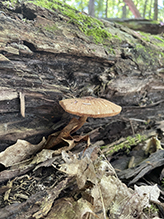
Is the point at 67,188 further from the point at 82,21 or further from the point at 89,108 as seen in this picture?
the point at 82,21

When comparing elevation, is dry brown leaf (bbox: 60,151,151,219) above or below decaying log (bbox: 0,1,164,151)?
below

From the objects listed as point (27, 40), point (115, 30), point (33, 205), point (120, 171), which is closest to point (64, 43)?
point (27, 40)

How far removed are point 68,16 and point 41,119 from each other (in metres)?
1.85

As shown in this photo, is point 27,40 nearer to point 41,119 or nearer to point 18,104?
point 18,104

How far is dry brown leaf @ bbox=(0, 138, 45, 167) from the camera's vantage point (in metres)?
1.90

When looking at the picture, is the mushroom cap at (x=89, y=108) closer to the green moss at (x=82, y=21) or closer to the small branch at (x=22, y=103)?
the small branch at (x=22, y=103)

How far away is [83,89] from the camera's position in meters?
2.70

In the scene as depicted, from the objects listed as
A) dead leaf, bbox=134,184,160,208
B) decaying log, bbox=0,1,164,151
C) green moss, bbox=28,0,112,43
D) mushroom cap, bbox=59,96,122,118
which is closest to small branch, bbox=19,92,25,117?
decaying log, bbox=0,1,164,151

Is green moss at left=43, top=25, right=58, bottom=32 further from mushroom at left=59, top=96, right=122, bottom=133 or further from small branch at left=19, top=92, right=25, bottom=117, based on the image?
mushroom at left=59, top=96, right=122, bottom=133

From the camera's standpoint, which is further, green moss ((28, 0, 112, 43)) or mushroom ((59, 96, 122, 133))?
green moss ((28, 0, 112, 43))

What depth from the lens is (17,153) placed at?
202 cm

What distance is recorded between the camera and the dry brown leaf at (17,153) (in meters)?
1.90

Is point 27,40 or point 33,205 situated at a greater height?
point 27,40

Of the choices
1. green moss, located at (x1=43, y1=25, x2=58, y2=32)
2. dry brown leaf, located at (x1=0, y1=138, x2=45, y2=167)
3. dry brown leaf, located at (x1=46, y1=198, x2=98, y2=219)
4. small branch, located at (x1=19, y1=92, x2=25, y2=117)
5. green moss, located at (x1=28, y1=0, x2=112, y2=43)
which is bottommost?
dry brown leaf, located at (x1=46, y1=198, x2=98, y2=219)
